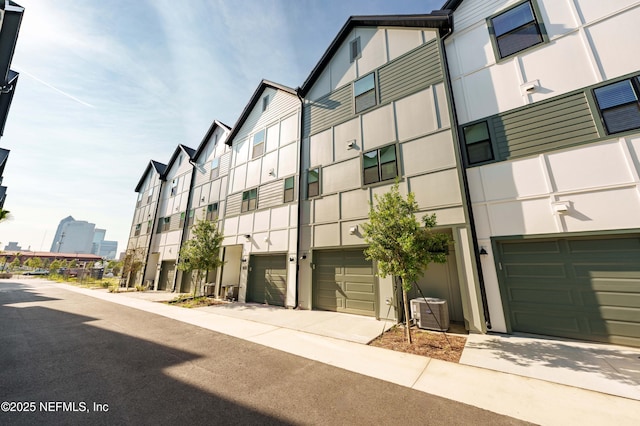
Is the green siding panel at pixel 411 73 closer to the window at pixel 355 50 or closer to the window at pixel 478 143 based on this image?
the window at pixel 355 50

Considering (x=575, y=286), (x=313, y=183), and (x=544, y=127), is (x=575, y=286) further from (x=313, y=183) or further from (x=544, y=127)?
(x=313, y=183)

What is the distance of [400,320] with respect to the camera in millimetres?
8273

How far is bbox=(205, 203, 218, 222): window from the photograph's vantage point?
698 inches

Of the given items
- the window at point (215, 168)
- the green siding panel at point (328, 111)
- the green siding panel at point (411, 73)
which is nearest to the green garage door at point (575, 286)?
the green siding panel at point (411, 73)

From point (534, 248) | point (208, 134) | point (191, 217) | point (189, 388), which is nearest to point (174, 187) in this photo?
point (191, 217)

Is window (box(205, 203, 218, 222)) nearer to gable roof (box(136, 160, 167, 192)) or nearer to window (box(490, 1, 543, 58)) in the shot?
gable roof (box(136, 160, 167, 192))

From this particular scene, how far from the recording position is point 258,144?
633 inches

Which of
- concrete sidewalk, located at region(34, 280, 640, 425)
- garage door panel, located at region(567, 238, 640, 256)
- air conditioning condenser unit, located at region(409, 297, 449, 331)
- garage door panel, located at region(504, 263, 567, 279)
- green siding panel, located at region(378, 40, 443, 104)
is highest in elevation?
green siding panel, located at region(378, 40, 443, 104)

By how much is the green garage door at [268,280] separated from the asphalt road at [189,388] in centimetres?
565

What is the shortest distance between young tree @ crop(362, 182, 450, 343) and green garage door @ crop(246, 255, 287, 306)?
6962mm

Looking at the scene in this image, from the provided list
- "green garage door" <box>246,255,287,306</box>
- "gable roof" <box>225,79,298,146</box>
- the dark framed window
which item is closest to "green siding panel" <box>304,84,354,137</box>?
"gable roof" <box>225,79,298,146</box>

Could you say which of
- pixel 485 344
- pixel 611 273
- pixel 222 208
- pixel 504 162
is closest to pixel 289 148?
pixel 222 208

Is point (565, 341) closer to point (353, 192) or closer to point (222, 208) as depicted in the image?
point (353, 192)

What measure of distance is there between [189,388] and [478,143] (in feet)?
35.7
